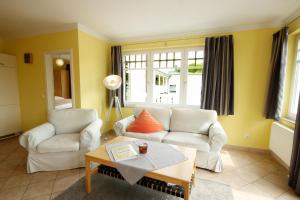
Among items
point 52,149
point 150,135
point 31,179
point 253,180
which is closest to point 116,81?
point 150,135

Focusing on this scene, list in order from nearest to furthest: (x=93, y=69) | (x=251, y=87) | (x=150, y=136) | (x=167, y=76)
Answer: (x=150, y=136), (x=251, y=87), (x=93, y=69), (x=167, y=76)

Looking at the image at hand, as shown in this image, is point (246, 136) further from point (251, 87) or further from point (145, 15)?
point (145, 15)

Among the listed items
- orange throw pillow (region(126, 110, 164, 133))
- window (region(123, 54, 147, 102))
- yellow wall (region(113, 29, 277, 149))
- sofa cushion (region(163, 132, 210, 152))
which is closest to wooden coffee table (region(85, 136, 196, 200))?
sofa cushion (region(163, 132, 210, 152))

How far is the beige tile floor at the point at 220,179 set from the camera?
175 centimetres

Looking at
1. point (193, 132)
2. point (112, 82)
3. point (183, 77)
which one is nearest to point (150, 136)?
point (193, 132)

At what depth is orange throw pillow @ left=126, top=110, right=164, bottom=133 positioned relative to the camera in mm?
2652

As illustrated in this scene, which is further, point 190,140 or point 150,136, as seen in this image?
point 150,136

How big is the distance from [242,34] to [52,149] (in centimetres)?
371

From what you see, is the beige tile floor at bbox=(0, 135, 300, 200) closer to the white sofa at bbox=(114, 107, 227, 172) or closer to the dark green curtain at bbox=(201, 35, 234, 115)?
the white sofa at bbox=(114, 107, 227, 172)

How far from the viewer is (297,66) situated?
247 centimetres

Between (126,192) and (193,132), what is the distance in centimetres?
148

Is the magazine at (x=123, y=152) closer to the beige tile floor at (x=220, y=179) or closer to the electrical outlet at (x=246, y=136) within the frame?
the beige tile floor at (x=220, y=179)

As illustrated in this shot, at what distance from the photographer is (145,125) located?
2.69 metres

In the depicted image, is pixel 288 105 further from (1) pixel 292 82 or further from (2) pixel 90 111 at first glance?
(2) pixel 90 111
